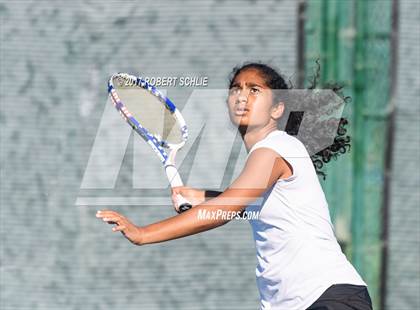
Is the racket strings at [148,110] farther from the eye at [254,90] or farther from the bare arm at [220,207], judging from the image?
the bare arm at [220,207]

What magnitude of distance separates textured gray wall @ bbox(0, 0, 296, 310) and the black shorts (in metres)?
2.23

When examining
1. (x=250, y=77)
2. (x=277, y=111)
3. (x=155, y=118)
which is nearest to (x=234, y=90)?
(x=250, y=77)

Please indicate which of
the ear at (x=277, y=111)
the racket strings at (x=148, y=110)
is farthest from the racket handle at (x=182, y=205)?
the racket strings at (x=148, y=110)

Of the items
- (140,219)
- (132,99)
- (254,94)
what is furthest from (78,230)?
(254,94)

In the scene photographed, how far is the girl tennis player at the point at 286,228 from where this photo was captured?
10.8 ft

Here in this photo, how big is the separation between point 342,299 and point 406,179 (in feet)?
8.07

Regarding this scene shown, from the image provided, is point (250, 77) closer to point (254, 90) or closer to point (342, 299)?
point (254, 90)

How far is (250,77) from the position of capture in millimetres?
3709

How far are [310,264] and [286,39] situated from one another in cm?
246

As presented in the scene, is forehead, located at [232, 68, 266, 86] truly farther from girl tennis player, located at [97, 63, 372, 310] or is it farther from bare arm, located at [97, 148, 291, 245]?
bare arm, located at [97, 148, 291, 245]

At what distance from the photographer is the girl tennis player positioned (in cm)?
329

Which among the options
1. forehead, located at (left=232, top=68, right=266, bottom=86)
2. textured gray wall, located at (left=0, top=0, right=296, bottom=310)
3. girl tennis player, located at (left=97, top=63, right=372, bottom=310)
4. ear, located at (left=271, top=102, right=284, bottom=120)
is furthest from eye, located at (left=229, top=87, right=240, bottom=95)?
textured gray wall, located at (left=0, top=0, right=296, bottom=310)

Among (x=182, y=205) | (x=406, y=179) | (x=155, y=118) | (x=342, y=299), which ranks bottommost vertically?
(x=342, y=299)

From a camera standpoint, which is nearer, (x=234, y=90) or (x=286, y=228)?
(x=286, y=228)
